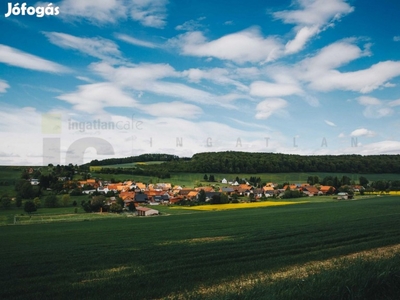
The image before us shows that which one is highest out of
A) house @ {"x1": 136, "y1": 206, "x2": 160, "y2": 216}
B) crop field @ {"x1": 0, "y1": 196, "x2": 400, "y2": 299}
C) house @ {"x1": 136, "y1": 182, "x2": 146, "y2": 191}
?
crop field @ {"x1": 0, "y1": 196, "x2": 400, "y2": 299}

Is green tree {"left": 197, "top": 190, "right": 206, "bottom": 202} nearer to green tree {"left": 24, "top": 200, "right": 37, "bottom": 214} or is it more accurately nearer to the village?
the village

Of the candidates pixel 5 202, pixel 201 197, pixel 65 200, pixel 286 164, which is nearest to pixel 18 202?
pixel 5 202

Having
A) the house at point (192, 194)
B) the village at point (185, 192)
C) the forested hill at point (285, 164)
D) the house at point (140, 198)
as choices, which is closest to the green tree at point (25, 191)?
the village at point (185, 192)

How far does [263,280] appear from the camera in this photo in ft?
35.8

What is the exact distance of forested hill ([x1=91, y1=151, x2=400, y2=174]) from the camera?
393 ft

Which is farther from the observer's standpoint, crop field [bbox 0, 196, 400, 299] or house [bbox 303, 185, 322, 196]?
house [bbox 303, 185, 322, 196]

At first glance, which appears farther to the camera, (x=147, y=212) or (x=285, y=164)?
(x=285, y=164)

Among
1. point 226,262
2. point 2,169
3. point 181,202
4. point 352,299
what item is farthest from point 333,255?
point 2,169

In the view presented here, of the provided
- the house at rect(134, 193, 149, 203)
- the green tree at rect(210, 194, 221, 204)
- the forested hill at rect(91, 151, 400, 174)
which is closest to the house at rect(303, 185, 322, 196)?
the forested hill at rect(91, 151, 400, 174)

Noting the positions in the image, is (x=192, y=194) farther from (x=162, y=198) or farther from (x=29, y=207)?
(x=29, y=207)

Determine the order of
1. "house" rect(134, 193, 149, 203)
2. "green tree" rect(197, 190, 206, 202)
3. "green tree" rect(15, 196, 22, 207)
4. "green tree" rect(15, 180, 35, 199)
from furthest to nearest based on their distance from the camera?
"house" rect(134, 193, 149, 203)
"green tree" rect(197, 190, 206, 202)
"green tree" rect(15, 180, 35, 199)
"green tree" rect(15, 196, 22, 207)

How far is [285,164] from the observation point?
12900cm

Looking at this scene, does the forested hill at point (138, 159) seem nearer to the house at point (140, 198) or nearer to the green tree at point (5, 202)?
the house at point (140, 198)

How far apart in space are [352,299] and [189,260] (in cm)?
942
